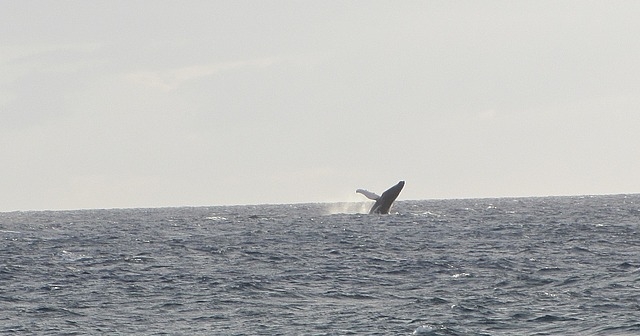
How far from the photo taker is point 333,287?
102 feet

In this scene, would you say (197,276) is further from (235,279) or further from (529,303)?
(529,303)

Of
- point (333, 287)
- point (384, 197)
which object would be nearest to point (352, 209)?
point (384, 197)

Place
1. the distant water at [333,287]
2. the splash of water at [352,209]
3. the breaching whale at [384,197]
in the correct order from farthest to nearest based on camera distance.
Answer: the splash of water at [352,209]
the breaching whale at [384,197]
the distant water at [333,287]

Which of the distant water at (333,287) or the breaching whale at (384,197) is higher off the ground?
the breaching whale at (384,197)

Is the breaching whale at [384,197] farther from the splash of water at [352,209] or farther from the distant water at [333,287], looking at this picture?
the distant water at [333,287]

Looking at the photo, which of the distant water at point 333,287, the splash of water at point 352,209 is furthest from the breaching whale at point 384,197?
the distant water at point 333,287

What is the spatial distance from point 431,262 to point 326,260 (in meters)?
4.38

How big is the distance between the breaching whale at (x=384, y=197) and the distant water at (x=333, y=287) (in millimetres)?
27502

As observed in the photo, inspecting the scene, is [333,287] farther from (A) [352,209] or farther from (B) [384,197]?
(A) [352,209]

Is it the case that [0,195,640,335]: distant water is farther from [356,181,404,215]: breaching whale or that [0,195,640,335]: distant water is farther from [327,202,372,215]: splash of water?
[327,202,372,215]: splash of water

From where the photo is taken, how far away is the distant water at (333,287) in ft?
78.9

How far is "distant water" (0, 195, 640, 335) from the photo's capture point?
2406 centimetres

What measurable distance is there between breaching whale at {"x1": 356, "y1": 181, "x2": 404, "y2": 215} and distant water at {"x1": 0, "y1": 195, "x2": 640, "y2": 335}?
90.2 ft

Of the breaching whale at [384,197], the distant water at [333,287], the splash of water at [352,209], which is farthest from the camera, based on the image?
the splash of water at [352,209]
